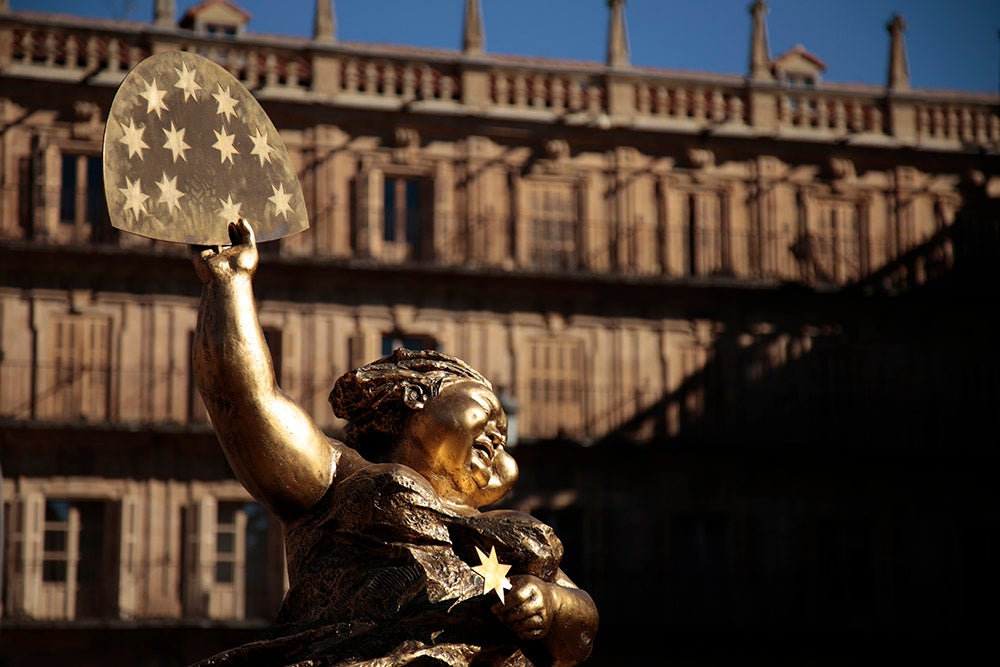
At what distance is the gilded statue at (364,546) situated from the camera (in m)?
4.73

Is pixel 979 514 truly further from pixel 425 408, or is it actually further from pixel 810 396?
pixel 425 408

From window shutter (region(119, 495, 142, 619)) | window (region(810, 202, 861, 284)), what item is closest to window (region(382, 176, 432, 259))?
window shutter (region(119, 495, 142, 619))

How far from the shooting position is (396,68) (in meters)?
37.6

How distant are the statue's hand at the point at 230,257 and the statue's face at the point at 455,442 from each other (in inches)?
21.8

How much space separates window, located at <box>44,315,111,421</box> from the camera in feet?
115

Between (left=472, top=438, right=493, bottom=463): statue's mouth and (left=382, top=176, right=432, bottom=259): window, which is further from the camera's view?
(left=382, top=176, right=432, bottom=259): window

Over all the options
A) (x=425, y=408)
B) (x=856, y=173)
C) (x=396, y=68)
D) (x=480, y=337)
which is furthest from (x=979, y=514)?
(x=425, y=408)

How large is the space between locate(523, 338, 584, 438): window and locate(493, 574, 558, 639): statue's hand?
32.2 meters

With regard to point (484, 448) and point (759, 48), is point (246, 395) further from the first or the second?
point (759, 48)

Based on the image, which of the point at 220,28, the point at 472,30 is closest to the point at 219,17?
the point at 220,28

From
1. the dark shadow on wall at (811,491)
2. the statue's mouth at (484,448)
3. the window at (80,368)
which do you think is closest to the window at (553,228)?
the dark shadow on wall at (811,491)

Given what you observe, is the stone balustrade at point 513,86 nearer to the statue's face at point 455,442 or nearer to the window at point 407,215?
the window at point 407,215

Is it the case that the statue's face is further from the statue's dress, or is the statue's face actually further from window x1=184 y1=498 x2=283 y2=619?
window x1=184 y1=498 x2=283 y2=619

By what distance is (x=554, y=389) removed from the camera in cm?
3738
